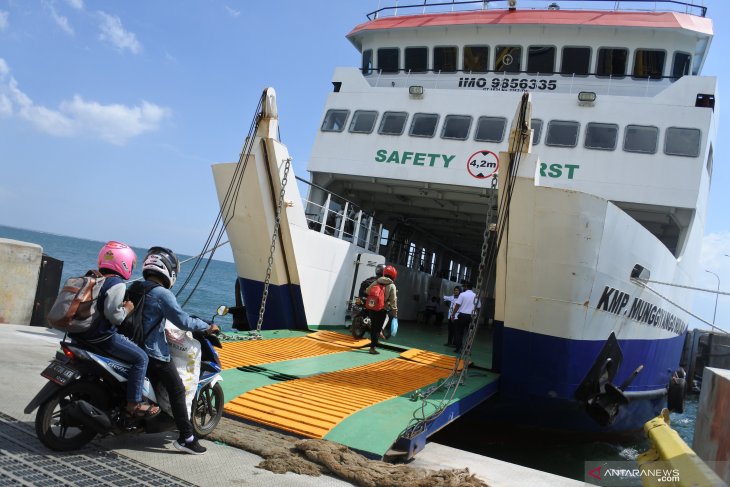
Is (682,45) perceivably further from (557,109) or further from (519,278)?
(519,278)

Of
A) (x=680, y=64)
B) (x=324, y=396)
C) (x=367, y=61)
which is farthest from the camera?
(x=367, y=61)

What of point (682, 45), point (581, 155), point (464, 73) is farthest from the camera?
A: point (464, 73)

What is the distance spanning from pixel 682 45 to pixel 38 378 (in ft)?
37.7

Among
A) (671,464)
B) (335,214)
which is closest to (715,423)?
(671,464)

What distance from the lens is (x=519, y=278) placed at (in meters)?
7.34

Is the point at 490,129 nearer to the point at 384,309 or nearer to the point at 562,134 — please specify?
the point at 562,134

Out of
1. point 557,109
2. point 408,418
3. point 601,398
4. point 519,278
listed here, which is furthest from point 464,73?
point 408,418

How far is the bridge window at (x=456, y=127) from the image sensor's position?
10844 mm

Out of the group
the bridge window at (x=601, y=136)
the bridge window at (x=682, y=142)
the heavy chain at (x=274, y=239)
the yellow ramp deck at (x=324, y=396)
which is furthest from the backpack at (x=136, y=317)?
the bridge window at (x=682, y=142)

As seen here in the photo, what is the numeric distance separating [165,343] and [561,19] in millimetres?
10323

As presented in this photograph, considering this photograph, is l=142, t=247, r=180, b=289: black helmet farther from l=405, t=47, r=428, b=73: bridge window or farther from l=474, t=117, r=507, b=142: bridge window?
l=405, t=47, r=428, b=73: bridge window

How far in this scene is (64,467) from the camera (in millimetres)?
3584

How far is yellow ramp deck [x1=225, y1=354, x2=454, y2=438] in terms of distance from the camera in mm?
5125

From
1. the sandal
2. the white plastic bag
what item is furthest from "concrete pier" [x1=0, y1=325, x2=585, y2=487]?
the white plastic bag
